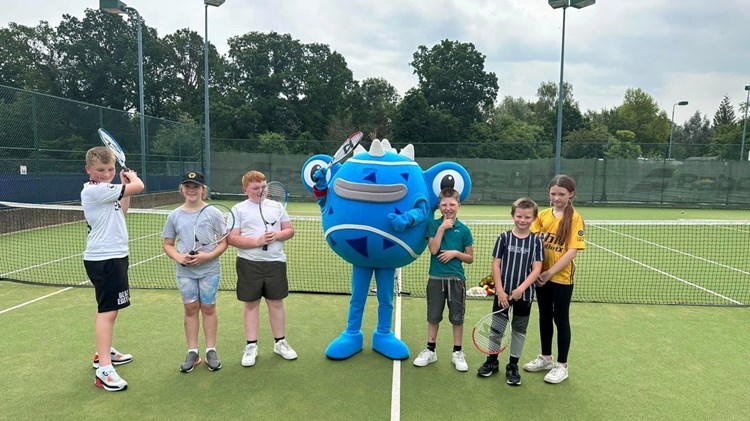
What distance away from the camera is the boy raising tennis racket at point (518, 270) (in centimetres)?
390

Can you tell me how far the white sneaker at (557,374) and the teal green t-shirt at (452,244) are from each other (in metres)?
1.12

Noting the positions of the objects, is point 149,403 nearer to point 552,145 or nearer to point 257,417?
point 257,417

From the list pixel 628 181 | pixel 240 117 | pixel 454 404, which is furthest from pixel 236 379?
pixel 240 117

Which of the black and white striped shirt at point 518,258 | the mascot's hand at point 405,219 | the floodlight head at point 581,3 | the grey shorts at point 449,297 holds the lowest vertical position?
the grey shorts at point 449,297

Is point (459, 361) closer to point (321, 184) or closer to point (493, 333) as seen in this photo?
point (493, 333)

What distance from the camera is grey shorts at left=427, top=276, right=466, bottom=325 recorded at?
423cm

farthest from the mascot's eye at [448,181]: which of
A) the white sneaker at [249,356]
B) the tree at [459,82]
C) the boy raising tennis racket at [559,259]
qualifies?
the tree at [459,82]

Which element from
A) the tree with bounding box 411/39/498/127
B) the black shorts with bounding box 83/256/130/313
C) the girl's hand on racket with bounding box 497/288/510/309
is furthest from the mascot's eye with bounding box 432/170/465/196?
the tree with bounding box 411/39/498/127

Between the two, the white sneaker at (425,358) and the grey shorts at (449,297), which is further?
the white sneaker at (425,358)

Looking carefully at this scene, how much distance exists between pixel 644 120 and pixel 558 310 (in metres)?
82.2

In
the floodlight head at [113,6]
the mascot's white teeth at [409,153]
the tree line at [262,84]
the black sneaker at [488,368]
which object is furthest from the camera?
the tree line at [262,84]

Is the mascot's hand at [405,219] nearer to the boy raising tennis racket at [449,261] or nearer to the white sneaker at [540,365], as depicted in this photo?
the boy raising tennis racket at [449,261]

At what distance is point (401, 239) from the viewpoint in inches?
163

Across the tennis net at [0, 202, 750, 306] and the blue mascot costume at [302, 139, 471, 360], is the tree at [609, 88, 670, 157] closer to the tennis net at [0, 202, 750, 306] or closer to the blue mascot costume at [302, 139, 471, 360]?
the tennis net at [0, 202, 750, 306]
